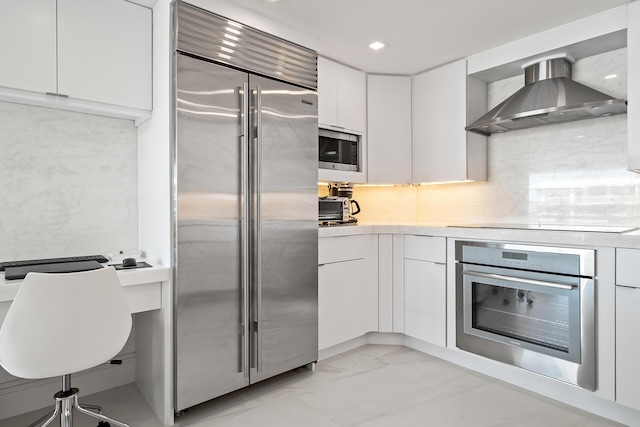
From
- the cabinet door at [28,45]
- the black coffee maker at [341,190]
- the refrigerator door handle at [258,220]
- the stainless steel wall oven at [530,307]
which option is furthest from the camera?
the black coffee maker at [341,190]

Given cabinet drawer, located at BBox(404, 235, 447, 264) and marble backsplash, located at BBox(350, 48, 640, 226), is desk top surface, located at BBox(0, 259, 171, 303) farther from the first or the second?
marble backsplash, located at BBox(350, 48, 640, 226)

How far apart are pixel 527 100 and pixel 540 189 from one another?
75cm

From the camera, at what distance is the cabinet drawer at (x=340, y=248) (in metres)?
2.78

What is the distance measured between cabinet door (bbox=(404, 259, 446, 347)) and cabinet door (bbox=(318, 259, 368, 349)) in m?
0.36

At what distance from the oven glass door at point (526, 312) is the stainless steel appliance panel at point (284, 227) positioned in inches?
→ 44.7

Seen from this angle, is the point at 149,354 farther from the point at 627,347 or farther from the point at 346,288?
the point at 627,347

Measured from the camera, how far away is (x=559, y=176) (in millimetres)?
2898

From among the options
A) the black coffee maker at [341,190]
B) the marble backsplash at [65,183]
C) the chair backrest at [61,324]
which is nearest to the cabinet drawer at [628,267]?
the black coffee maker at [341,190]

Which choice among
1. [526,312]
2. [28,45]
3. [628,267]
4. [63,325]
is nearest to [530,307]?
[526,312]

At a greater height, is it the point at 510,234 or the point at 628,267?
the point at 510,234

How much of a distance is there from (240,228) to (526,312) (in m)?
1.87

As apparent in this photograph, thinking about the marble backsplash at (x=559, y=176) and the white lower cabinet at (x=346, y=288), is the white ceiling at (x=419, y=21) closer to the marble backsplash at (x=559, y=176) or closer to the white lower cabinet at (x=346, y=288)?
the marble backsplash at (x=559, y=176)

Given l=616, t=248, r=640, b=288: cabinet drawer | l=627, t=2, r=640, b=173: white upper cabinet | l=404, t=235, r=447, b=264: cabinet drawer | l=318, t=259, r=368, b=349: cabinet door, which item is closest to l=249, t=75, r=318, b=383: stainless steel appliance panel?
l=318, t=259, r=368, b=349: cabinet door

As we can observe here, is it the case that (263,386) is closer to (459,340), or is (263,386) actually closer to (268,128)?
(459,340)
